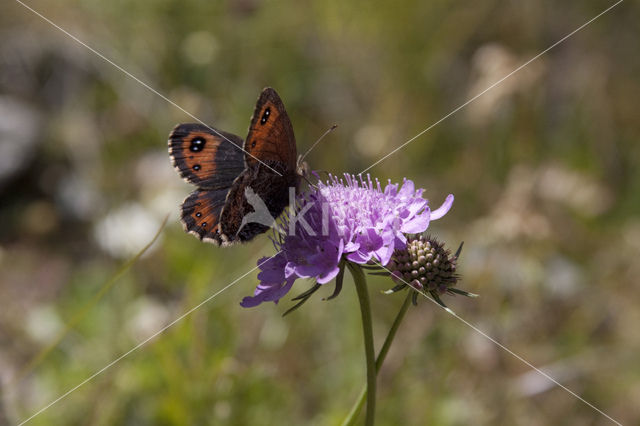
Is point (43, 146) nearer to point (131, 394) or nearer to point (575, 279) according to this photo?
point (131, 394)

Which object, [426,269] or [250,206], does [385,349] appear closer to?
[426,269]

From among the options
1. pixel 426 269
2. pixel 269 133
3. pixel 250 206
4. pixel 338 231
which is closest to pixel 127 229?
pixel 250 206

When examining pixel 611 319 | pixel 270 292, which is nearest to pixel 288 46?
pixel 611 319

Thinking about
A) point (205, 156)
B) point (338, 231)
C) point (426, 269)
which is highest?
point (205, 156)

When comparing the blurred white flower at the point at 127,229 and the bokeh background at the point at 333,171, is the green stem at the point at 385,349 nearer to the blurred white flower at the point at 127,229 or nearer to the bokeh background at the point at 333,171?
the bokeh background at the point at 333,171

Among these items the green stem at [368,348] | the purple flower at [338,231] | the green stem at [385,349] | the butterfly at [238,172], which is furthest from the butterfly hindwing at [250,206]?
the green stem at [385,349]

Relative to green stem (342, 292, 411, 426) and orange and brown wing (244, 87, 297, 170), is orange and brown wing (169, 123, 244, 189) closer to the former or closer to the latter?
orange and brown wing (244, 87, 297, 170)

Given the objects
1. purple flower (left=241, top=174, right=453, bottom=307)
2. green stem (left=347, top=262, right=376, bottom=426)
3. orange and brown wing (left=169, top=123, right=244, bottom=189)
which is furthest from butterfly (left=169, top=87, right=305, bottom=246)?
green stem (left=347, top=262, right=376, bottom=426)
